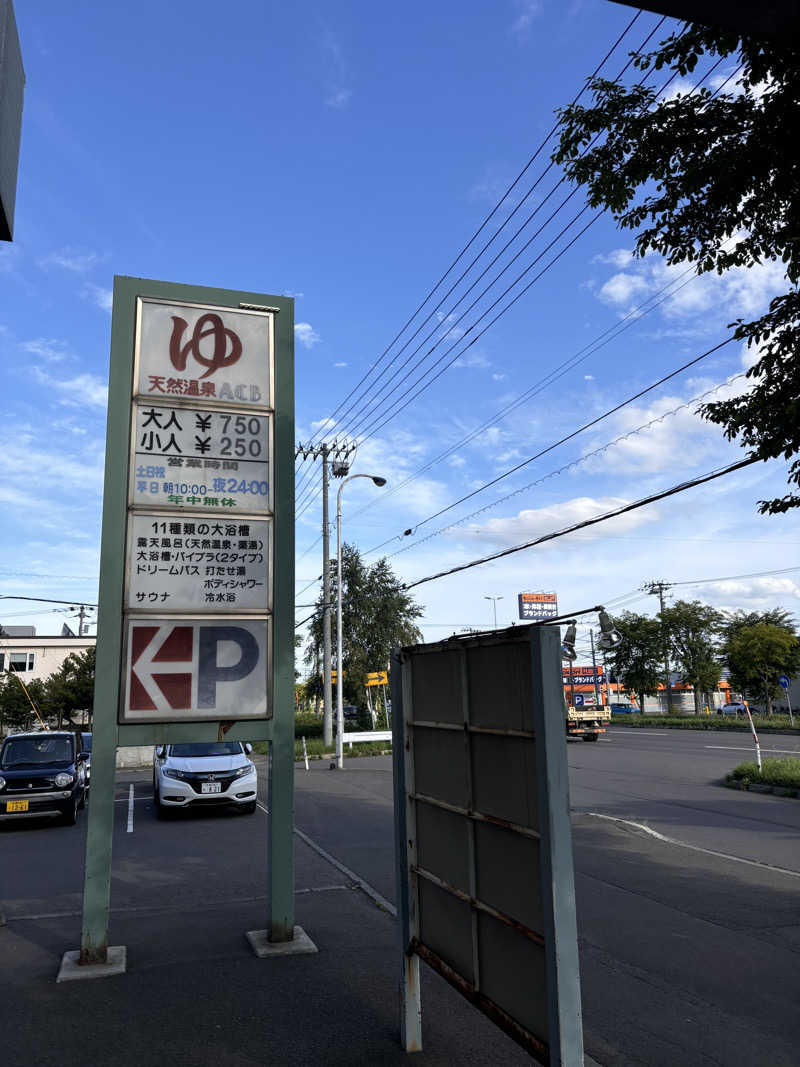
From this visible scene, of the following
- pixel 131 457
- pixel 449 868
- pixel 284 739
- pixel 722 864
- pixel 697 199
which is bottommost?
pixel 722 864

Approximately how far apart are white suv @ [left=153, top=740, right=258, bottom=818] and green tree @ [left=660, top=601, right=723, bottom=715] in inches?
1887

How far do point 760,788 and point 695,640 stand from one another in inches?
1674

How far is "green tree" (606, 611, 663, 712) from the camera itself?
190ft

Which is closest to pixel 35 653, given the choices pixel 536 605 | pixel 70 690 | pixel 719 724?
pixel 70 690

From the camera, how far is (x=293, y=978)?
5.61 metres

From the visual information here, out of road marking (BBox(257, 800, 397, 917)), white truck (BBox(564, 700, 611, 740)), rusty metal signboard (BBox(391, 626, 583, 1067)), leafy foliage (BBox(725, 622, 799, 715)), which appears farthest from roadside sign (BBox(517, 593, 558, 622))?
rusty metal signboard (BBox(391, 626, 583, 1067))

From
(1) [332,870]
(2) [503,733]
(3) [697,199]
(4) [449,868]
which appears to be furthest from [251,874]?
(3) [697,199]

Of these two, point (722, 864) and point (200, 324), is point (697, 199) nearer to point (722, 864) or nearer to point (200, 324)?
point (200, 324)

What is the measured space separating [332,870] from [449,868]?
5893 millimetres

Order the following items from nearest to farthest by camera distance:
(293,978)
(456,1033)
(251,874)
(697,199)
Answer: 1. (456,1033)
2. (293,978)
3. (697,199)
4. (251,874)

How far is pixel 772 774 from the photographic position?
16.7 meters

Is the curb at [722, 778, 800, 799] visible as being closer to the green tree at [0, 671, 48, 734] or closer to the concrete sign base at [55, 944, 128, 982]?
the concrete sign base at [55, 944, 128, 982]

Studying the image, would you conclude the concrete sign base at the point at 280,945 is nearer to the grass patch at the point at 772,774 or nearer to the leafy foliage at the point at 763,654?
the grass patch at the point at 772,774

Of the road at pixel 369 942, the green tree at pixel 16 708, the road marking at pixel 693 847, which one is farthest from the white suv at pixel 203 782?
the green tree at pixel 16 708
